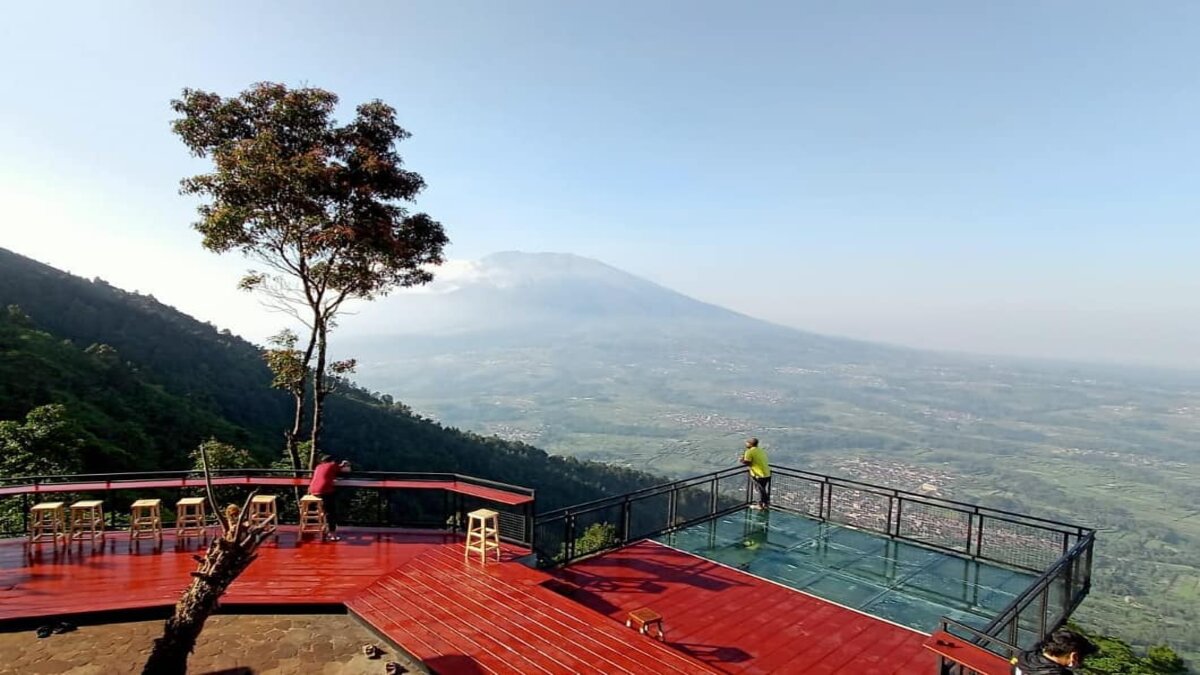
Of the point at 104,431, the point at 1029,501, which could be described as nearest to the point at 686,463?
the point at 1029,501

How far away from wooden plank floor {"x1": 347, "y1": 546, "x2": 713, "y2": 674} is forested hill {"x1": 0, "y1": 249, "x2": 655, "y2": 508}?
15.7 meters

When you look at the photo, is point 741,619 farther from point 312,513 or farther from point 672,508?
point 312,513

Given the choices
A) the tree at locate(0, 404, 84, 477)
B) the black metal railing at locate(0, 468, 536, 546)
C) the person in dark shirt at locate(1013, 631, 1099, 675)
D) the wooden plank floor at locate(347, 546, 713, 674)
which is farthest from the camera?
the tree at locate(0, 404, 84, 477)

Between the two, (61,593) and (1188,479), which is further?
(1188,479)

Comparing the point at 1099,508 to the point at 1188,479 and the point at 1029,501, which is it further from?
the point at 1188,479

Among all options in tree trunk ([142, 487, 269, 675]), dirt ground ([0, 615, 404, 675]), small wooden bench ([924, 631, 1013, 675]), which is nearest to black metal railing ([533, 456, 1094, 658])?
small wooden bench ([924, 631, 1013, 675])

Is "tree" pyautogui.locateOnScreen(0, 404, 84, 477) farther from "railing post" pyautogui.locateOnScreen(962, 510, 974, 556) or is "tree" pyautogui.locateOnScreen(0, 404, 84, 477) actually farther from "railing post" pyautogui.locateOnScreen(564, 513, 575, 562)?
"railing post" pyautogui.locateOnScreen(962, 510, 974, 556)

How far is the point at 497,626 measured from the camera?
6.02 metres

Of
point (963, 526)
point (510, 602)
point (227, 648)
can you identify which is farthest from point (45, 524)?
point (963, 526)

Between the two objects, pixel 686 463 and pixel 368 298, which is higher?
pixel 368 298

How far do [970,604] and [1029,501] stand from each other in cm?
13134

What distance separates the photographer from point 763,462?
10.9 m

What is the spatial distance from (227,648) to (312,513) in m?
3.09

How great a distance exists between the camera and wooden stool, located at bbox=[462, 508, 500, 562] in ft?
24.8
